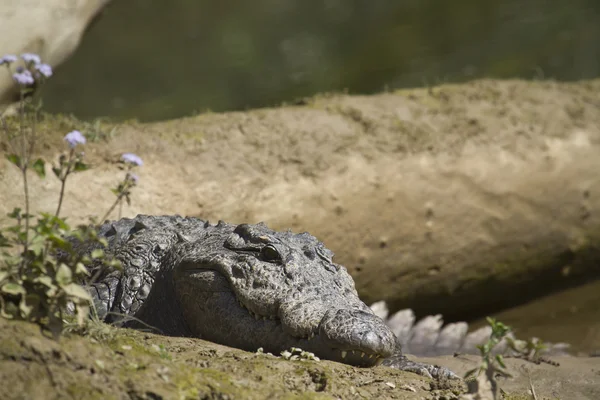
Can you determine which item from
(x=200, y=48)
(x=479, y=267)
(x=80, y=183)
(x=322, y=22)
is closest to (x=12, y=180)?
(x=80, y=183)

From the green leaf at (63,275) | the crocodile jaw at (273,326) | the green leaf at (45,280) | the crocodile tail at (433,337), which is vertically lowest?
the green leaf at (45,280)

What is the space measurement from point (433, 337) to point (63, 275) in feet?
11.0

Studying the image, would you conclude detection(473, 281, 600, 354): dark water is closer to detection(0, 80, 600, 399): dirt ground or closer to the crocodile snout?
detection(0, 80, 600, 399): dirt ground

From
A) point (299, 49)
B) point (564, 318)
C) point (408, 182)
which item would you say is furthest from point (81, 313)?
point (299, 49)

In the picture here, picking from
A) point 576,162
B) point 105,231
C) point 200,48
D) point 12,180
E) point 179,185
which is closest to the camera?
point 105,231

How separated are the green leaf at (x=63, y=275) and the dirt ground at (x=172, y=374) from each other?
17 centimetres

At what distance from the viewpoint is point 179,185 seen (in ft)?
17.8

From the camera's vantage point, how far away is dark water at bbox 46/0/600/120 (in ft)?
36.7

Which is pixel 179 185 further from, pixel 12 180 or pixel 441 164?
pixel 441 164

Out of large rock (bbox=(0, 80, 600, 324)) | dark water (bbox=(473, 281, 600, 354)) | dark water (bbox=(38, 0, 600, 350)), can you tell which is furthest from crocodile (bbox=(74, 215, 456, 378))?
dark water (bbox=(38, 0, 600, 350))

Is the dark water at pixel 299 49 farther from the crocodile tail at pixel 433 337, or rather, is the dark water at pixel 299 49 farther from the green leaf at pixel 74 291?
the green leaf at pixel 74 291

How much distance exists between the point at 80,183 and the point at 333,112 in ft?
7.45

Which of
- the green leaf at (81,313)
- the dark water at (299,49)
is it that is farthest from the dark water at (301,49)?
the green leaf at (81,313)

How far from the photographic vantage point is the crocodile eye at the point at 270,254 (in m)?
3.50
